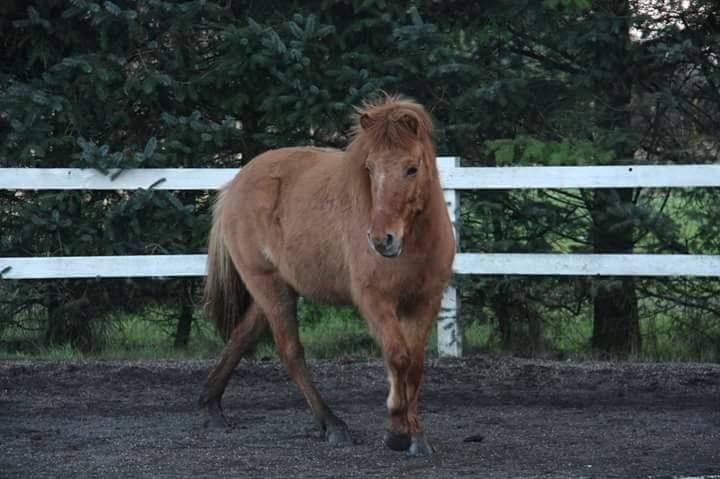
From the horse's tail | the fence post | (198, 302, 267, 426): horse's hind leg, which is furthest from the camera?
the fence post

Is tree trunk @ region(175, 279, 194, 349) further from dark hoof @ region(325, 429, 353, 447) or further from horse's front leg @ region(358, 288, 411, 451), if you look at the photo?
horse's front leg @ region(358, 288, 411, 451)

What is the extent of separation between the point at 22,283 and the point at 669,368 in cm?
565

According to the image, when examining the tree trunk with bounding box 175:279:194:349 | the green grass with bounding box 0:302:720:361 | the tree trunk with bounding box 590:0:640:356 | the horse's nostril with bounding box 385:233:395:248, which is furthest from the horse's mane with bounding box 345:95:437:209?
the tree trunk with bounding box 175:279:194:349

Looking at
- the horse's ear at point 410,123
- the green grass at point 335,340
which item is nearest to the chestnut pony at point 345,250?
the horse's ear at point 410,123

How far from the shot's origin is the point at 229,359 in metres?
7.57

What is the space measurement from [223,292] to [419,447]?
2.17 meters

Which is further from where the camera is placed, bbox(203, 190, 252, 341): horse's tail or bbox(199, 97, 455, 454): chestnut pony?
bbox(203, 190, 252, 341): horse's tail

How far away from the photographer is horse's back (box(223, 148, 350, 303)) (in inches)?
274

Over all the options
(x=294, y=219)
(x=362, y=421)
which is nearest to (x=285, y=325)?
(x=294, y=219)

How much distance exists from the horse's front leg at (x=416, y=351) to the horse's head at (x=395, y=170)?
1.66 feet

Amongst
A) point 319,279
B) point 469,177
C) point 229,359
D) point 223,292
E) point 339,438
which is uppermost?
point 469,177

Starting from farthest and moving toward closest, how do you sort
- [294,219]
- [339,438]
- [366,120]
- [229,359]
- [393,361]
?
[229,359], [294,219], [339,438], [366,120], [393,361]

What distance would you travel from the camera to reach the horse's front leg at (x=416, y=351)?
6.20 m

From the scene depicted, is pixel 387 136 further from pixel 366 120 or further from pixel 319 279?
pixel 319 279
